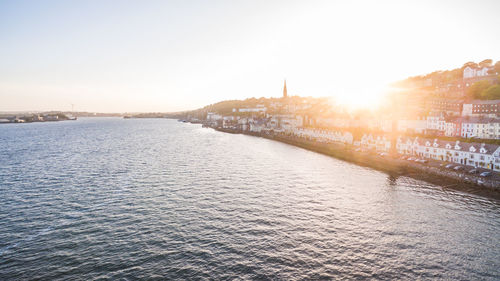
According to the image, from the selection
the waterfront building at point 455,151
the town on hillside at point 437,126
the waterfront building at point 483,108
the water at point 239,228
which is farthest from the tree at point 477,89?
the water at point 239,228

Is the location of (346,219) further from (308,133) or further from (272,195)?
(308,133)

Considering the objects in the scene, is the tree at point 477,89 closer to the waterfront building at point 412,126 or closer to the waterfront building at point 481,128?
the waterfront building at point 412,126

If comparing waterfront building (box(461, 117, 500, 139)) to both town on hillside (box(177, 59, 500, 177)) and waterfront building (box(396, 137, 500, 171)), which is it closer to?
town on hillside (box(177, 59, 500, 177))

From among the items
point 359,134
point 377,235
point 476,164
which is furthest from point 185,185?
point 359,134

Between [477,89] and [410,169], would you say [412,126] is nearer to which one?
[410,169]

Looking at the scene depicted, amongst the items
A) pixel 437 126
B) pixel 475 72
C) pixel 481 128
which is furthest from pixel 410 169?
pixel 475 72

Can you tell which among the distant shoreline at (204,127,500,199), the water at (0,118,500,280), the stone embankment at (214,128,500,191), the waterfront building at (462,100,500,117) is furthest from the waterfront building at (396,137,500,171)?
the waterfront building at (462,100,500,117)

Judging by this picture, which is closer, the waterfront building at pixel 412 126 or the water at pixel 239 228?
the water at pixel 239 228
